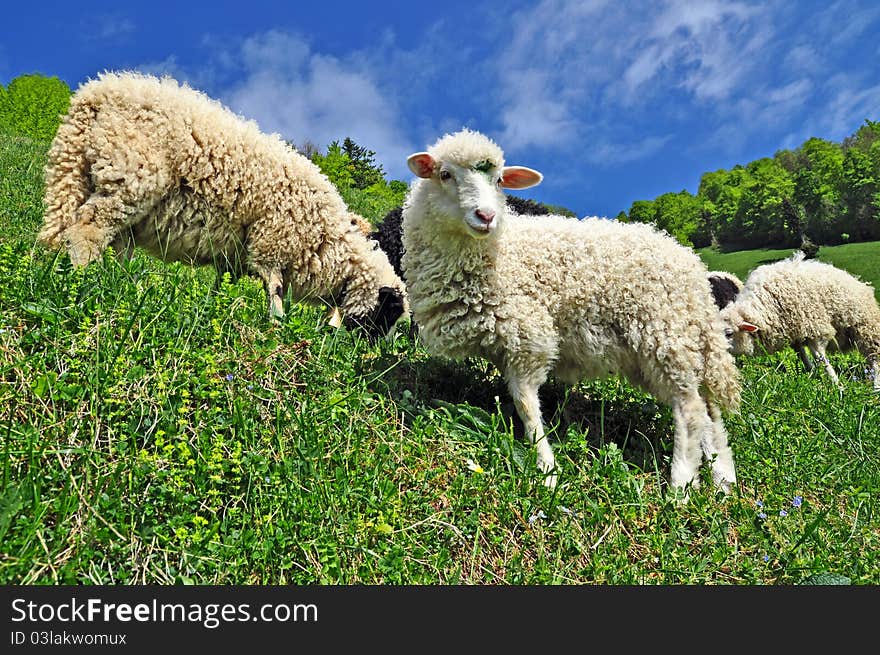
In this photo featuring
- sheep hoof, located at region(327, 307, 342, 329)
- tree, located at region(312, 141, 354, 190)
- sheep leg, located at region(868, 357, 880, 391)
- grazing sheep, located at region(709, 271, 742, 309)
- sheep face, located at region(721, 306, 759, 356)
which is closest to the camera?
sheep hoof, located at region(327, 307, 342, 329)

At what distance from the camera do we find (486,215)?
308cm

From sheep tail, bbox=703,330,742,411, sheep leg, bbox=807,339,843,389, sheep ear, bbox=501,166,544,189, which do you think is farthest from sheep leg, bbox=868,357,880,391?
sheep ear, bbox=501,166,544,189

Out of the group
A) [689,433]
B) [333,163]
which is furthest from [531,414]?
[333,163]

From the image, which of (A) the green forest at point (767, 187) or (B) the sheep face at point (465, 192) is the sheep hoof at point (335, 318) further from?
(A) the green forest at point (767, 187)

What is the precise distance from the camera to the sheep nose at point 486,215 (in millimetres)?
3078

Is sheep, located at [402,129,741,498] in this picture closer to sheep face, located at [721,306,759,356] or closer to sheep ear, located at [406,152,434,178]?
sheep ear, located at [406,152,434,178]

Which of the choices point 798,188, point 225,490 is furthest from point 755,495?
point 798,188

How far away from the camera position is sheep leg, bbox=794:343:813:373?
7.94m

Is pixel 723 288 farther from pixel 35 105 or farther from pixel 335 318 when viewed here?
pixel 35 105

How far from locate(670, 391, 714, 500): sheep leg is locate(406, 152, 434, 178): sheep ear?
6.81 feet

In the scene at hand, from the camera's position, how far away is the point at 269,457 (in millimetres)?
2658

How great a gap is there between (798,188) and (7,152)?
66.5m

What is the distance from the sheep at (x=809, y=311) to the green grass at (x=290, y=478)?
4.40 m

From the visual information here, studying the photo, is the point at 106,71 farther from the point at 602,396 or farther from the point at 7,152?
the point at 7,152
